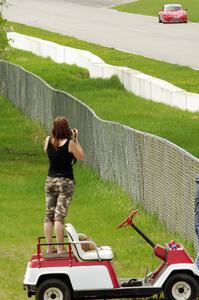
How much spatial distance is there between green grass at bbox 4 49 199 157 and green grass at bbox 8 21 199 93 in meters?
2.39

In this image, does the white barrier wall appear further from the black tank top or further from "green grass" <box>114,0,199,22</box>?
"green grass" <box>114,0,199,22</box>

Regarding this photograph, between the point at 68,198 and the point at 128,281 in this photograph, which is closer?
the point at 128,281

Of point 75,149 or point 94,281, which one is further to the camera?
point 75,149

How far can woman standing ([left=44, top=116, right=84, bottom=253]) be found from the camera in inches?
547

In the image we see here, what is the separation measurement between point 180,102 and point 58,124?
2192 cm

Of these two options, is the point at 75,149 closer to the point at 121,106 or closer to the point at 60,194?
the point at 60,194

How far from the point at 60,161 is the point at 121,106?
23.0m

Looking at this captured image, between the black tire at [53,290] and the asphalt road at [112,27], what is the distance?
37.6 metres

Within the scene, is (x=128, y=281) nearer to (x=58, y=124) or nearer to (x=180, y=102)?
(x=58, y=124)

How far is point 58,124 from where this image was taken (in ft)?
45.4

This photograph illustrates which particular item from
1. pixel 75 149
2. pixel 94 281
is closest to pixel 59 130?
pixel 75 149

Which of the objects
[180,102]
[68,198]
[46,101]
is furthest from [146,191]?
[180,102]

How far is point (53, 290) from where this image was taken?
1242 centimetres

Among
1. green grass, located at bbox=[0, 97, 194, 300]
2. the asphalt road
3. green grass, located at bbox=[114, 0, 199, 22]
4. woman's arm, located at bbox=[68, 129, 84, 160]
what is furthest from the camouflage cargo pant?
green grass, located at bbox=[114, 0, 199, 22]
